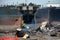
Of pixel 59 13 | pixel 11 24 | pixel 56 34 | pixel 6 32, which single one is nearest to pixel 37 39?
pixel 56 34

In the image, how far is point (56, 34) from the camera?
849cm

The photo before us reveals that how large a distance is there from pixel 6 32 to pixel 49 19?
4.41 metres

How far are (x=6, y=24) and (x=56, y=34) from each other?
3.64m

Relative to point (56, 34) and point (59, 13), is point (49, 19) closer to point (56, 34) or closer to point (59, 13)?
point (59, 13)

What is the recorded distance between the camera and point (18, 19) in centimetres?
1187

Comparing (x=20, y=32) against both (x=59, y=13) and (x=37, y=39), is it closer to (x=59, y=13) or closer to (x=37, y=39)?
(x=37, y=39)

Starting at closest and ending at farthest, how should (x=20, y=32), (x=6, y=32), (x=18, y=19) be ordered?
(x=20, y=32) < (x=6, y=32) < (x=18, y=19)

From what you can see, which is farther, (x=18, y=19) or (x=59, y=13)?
(x=59, y=13)

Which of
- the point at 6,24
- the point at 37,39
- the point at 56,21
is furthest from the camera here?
the point at 56,21

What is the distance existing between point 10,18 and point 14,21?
0.33 metres

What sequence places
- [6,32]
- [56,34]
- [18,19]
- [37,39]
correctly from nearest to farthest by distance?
[37,39]
[56,34]
[6,32]
[18,19]

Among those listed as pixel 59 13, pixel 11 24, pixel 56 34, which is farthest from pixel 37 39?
pixel 59 13

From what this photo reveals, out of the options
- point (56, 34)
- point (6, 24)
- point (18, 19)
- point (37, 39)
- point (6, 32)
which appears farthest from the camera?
point (18, 19)

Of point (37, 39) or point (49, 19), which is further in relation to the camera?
point (49, 19)
